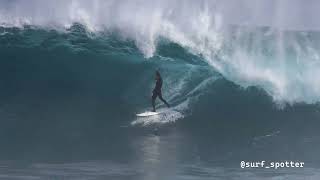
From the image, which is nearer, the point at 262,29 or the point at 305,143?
the point at 305,143

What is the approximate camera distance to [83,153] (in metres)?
14.6

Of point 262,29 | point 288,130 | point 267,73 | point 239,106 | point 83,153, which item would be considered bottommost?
point 83,153

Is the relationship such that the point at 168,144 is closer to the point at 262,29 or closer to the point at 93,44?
the point at 93,44

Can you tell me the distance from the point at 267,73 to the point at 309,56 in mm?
6160

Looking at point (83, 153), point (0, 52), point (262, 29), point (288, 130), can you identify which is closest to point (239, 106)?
point (288, 130)

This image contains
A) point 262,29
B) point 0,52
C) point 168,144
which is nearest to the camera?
point 168,144

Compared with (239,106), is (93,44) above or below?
above

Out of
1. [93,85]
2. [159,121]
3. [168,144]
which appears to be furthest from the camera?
[93,85]

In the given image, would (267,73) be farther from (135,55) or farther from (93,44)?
(93,44)

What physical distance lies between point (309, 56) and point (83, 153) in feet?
55.7

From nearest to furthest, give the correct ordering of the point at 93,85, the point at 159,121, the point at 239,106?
the point at 159,121, the point at 239,106, the point at 93,85

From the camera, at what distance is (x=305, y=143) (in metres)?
16.8

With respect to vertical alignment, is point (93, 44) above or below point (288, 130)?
above

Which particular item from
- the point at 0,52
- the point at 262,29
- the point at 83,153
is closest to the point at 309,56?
the point at 262,29
